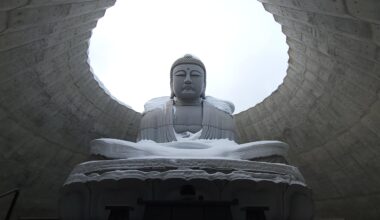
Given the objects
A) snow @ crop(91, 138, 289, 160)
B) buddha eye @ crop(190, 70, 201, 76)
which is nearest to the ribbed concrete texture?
buddha eye @ crop(190, 70, 201, 76)

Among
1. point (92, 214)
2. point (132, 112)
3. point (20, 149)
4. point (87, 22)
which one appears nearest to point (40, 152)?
point (20, 149)

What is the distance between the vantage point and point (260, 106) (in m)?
9.85

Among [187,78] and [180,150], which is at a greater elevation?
[187,78]

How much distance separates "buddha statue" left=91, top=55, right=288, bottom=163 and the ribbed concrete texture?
126 cm

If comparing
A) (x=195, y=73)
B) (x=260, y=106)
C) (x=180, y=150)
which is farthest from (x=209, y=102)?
(x=180, y=150)

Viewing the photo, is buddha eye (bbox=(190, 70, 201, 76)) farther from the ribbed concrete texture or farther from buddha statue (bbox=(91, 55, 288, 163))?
the ribbed concrete texture

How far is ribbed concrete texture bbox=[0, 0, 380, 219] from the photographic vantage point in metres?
7.33

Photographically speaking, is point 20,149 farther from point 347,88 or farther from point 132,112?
point 347,88

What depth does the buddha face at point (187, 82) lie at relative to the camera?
8.42m

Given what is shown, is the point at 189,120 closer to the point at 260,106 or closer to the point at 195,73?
the point at 195,73

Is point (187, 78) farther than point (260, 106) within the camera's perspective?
No

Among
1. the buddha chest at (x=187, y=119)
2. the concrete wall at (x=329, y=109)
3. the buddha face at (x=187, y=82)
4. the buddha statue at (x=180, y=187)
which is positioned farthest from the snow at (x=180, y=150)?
the concrete wall at (x=329, y=109)

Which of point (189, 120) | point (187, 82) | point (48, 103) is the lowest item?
point (189, 120)

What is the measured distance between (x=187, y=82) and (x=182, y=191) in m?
2.90
